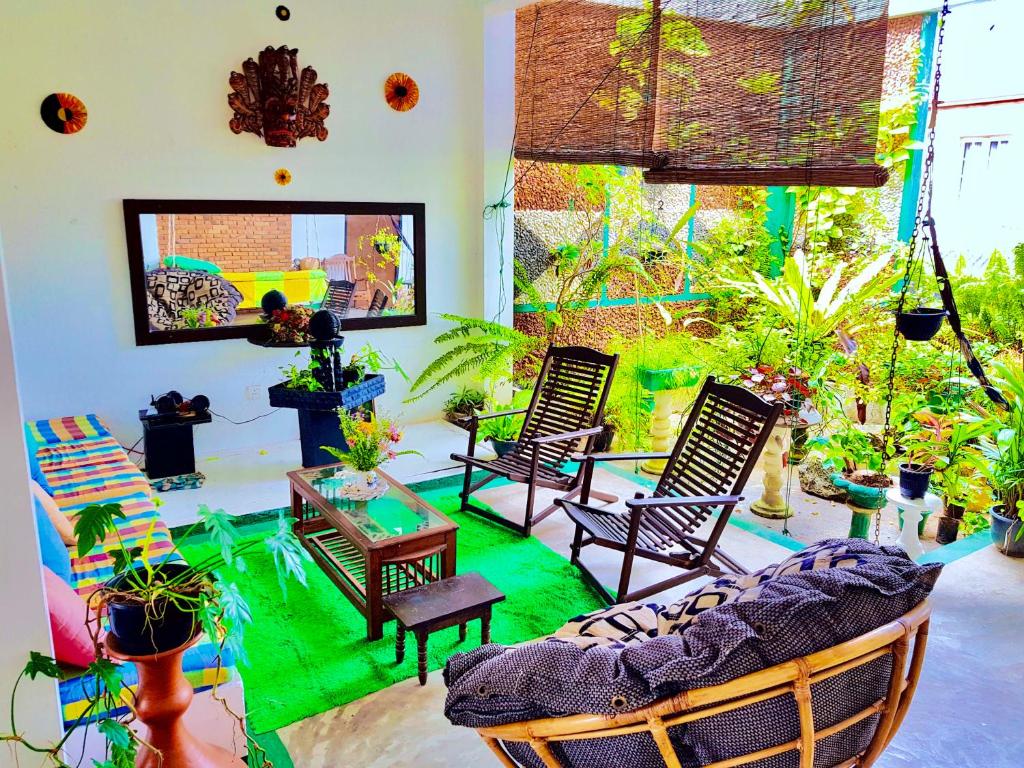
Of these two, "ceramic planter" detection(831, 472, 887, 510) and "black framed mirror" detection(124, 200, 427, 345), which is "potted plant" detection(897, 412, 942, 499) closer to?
"ceramic planter" detection(831, 472, 887, 510)

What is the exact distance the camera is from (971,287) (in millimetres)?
6363

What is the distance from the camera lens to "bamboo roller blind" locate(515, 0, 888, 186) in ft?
12.6

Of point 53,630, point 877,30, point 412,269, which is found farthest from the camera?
point 412,269

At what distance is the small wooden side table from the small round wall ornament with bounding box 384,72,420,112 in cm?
420

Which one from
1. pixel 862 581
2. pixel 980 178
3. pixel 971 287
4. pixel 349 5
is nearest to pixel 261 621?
pixel 862 581

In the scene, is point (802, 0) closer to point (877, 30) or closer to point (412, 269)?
point (877, 30)

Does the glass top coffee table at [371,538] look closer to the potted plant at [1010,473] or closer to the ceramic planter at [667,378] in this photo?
the ceramic planter at [667,378]

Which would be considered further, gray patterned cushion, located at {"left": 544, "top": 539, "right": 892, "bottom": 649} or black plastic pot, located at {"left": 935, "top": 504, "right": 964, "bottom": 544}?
black plastic pot, located at {"left": 935, "top": 504, "right": 964, "bottom": 544}

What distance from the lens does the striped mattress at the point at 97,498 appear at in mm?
2441

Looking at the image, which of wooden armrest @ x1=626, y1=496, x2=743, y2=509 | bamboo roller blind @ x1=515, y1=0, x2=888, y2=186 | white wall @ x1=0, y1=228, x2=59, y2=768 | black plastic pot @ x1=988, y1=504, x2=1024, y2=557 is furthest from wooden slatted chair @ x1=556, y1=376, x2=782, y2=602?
white wall @ x1=0, y1=228, x2=59, y2=768

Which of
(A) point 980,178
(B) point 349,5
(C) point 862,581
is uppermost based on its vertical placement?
(B) point 349,5

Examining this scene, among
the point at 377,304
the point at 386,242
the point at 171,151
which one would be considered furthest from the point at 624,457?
the point at 171,151

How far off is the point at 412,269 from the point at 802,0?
137 inches

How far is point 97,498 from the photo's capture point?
12.4ft
